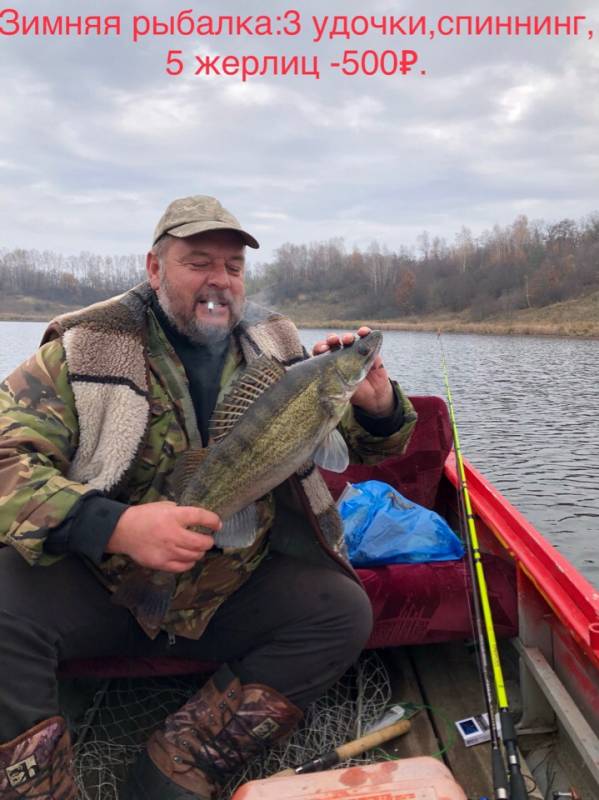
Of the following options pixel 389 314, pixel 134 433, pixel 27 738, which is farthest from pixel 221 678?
pixel 389 314

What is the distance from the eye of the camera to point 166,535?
2.34m

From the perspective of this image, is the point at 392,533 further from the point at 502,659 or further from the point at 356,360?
the point at 356,360

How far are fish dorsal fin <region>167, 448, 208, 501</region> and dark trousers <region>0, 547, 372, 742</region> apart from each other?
51 centimetres

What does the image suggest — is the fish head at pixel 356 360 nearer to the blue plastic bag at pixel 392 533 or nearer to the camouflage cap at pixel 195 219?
the camouflage cap at pixel 195 219

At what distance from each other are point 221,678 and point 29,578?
0.88 m

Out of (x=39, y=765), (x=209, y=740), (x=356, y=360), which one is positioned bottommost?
(x=209, y=740)

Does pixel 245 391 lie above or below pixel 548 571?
above

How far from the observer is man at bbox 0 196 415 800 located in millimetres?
2373

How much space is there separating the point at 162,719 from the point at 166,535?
63.6 inches

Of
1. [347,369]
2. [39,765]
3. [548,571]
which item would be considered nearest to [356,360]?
[347,369]

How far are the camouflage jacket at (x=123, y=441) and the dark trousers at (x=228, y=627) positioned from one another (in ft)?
0.33

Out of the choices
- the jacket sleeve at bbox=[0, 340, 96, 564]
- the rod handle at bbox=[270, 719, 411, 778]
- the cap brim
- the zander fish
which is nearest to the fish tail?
the zander fish

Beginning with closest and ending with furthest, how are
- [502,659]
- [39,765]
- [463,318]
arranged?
[39,765] → [502,659] → [463,318]

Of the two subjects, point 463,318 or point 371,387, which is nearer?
point 371,387
